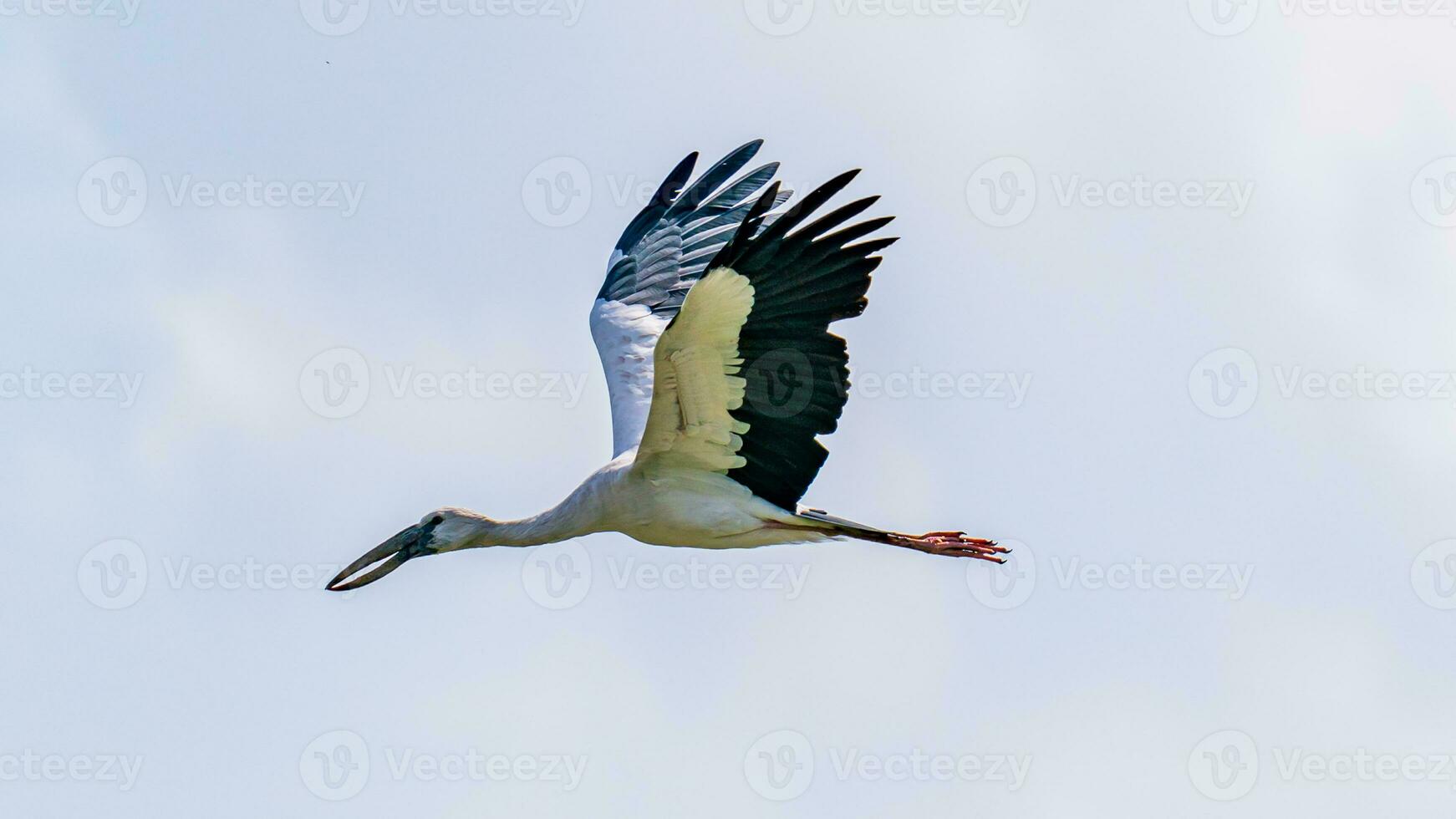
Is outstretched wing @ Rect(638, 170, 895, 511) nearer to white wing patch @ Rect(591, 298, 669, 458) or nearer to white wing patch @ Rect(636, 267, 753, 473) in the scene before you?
white wing patch @ Rect(636, 267, 753, 473)

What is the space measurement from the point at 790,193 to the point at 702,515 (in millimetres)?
4180

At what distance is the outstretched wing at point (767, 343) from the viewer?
13641 mm

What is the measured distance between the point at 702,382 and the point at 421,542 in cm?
341

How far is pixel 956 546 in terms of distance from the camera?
1594cm

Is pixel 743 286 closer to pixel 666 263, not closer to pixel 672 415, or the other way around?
pixel 672 415

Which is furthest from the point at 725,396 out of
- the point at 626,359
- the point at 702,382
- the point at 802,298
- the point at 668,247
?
the point at 668,247

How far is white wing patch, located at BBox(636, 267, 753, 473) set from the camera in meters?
13.7

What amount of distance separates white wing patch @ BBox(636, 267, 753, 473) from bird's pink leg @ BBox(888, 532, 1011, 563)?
1834 millimetres

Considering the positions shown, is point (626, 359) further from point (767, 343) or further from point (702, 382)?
point (767, 343)

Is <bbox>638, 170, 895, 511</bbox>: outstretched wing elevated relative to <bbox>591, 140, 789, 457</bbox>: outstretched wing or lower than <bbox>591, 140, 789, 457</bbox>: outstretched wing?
lower

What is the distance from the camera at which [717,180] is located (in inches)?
734

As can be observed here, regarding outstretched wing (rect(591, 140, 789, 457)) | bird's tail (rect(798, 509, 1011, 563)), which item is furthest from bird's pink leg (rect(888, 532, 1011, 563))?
outstretched wing (rect(591, 140, 789, 457))

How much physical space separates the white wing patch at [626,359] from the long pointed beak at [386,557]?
1797mm

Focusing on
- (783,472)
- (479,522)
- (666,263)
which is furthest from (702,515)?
(666,263)
